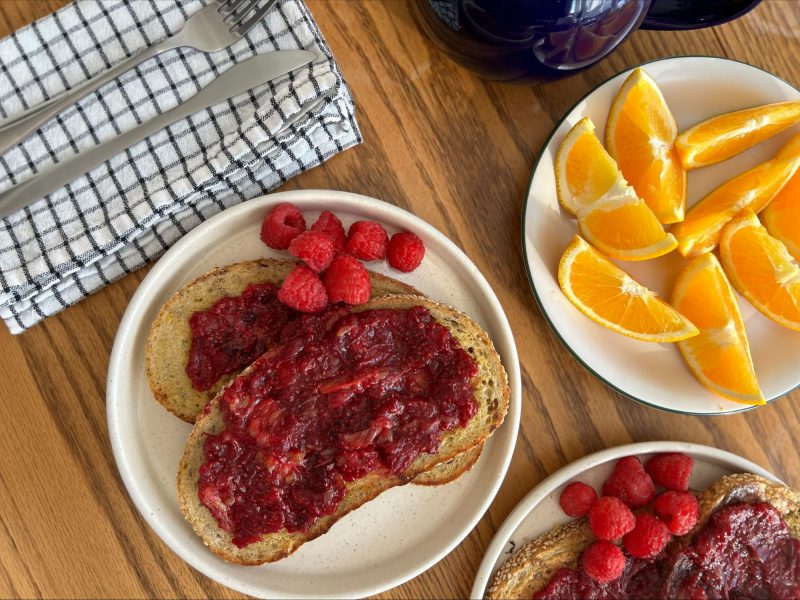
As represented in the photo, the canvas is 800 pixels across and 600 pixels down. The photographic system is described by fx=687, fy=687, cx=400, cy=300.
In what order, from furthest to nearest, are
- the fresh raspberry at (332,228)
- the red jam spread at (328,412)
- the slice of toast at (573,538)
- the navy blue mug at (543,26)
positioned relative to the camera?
the slice of toast at (573,538) → the fresh raspberry at (332,228) → the red jam spread at (328,412) → the navy blue mug at (543,26)

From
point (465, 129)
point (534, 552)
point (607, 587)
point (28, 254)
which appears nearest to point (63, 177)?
point (28, 254)

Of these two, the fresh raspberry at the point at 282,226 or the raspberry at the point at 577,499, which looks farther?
the raspberry at the point at 577,499

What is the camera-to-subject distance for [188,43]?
5.17ft

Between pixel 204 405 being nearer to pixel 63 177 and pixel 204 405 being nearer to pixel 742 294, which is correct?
pixel 63 177

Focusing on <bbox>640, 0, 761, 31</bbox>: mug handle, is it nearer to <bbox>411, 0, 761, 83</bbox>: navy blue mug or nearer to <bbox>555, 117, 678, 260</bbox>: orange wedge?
<bbox>411, 0, 761, 83</bbox>: navy blue mug

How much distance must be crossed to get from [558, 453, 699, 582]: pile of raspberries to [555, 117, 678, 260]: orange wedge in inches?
21.1

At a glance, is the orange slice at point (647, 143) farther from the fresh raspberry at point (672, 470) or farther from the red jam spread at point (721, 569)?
the red jam spread at point (721, 569)

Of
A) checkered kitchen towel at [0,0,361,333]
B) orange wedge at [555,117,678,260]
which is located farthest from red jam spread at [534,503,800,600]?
checkered kitchen towel at [0,0,361,333]

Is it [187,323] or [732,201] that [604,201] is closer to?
[732,201]

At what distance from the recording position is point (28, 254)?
1583mm

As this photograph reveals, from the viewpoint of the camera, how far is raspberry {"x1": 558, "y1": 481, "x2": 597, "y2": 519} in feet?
5.53

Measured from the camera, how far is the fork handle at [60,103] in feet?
5.01

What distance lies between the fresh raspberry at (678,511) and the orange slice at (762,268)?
1.59ft

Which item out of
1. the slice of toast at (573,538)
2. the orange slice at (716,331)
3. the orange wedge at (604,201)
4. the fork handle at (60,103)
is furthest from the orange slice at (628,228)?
the fork handle at (60,103)
